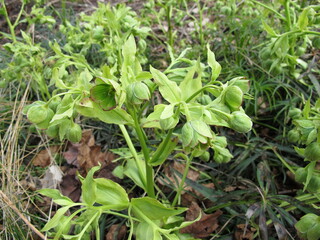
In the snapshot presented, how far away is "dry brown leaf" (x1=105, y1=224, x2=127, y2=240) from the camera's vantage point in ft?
4.35

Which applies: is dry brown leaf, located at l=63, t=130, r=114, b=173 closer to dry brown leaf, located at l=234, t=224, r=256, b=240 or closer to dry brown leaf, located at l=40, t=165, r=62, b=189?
dry brown leaf, located at l=40, t=165, r=62, b=189

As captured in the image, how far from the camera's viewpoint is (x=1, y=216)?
55.8 inches

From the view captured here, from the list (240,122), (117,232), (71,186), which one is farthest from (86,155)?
(240,122)

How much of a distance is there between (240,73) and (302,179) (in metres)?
0.77

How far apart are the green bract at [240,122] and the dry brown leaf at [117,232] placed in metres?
0.72

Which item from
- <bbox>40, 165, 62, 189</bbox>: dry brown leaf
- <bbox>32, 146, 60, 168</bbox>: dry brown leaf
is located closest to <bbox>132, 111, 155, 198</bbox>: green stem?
<bbox>40, 165, 62, 189</bbox>: dry brown leaf

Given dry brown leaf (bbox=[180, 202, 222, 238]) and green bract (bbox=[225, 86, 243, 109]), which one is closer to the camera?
green bract (bbox=[225, 86, 243, 109])

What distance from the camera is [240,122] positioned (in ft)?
2.77

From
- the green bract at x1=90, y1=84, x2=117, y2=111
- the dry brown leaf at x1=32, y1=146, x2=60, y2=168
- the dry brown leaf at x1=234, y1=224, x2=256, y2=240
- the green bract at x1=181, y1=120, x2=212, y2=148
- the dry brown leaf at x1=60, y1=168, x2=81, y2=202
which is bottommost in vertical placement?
the dry brown leaf at x1=60, y1=168, x2=81, y2=202

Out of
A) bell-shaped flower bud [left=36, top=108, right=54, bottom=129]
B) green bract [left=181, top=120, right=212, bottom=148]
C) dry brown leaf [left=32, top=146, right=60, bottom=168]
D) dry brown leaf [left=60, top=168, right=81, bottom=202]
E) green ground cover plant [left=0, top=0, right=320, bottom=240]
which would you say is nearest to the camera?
green bract [left=181, top=120, right=212, bottom=148]

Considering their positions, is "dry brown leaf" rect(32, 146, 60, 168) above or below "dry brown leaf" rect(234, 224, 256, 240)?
below

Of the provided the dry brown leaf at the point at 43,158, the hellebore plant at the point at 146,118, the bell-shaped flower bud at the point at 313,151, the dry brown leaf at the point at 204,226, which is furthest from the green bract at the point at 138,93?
the dry brown leaf at the point at 43,158

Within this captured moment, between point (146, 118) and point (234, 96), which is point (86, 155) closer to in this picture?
point (146, 118)

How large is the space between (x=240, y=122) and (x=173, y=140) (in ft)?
0.82
